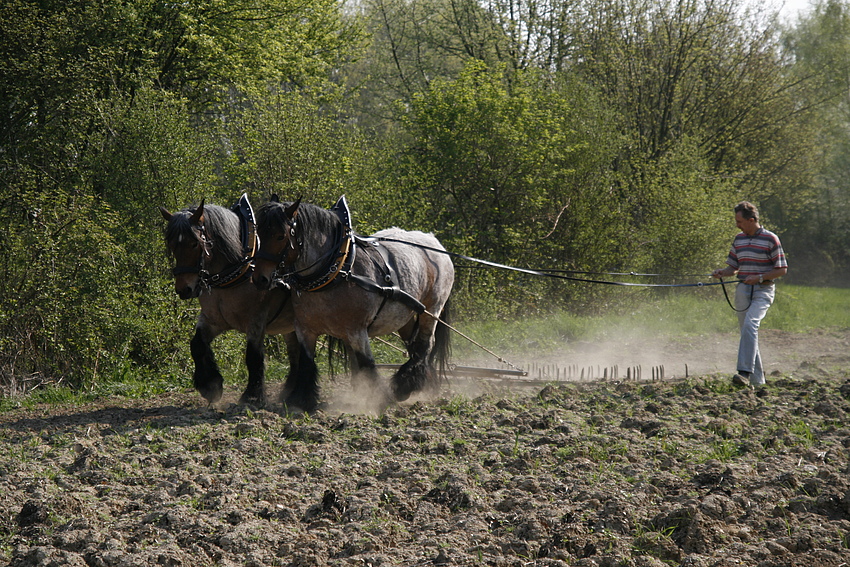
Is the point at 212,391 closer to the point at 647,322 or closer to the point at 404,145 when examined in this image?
the point at 647,322

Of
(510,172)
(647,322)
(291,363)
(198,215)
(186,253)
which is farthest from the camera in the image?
(510,172)

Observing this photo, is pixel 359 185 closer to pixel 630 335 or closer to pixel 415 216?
pixel 415 216

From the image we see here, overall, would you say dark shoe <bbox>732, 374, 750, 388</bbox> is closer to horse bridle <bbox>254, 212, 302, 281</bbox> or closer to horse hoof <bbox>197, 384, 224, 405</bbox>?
horse bridle <bbox>254, 212, 302, 281</bbox>

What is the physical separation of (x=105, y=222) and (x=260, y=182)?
8.01 feet

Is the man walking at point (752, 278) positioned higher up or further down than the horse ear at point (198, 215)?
further down

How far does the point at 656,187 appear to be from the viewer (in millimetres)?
19891

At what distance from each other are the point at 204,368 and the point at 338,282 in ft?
4.57

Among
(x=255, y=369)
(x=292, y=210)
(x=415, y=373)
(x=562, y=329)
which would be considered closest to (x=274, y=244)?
(x=292, y=210)

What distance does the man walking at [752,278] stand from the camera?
746 centimetres

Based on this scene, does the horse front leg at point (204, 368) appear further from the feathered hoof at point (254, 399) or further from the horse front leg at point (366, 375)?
the horse front leg at point (366, 375)

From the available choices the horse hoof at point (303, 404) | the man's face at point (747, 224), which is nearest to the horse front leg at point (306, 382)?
the horse hoof at point (303, 404)

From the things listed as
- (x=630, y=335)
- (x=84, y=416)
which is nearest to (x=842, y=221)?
(x=630, y=335)

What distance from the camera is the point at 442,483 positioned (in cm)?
462

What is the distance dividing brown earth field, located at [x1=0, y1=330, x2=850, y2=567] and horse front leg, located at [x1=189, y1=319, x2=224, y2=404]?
0.56ft
